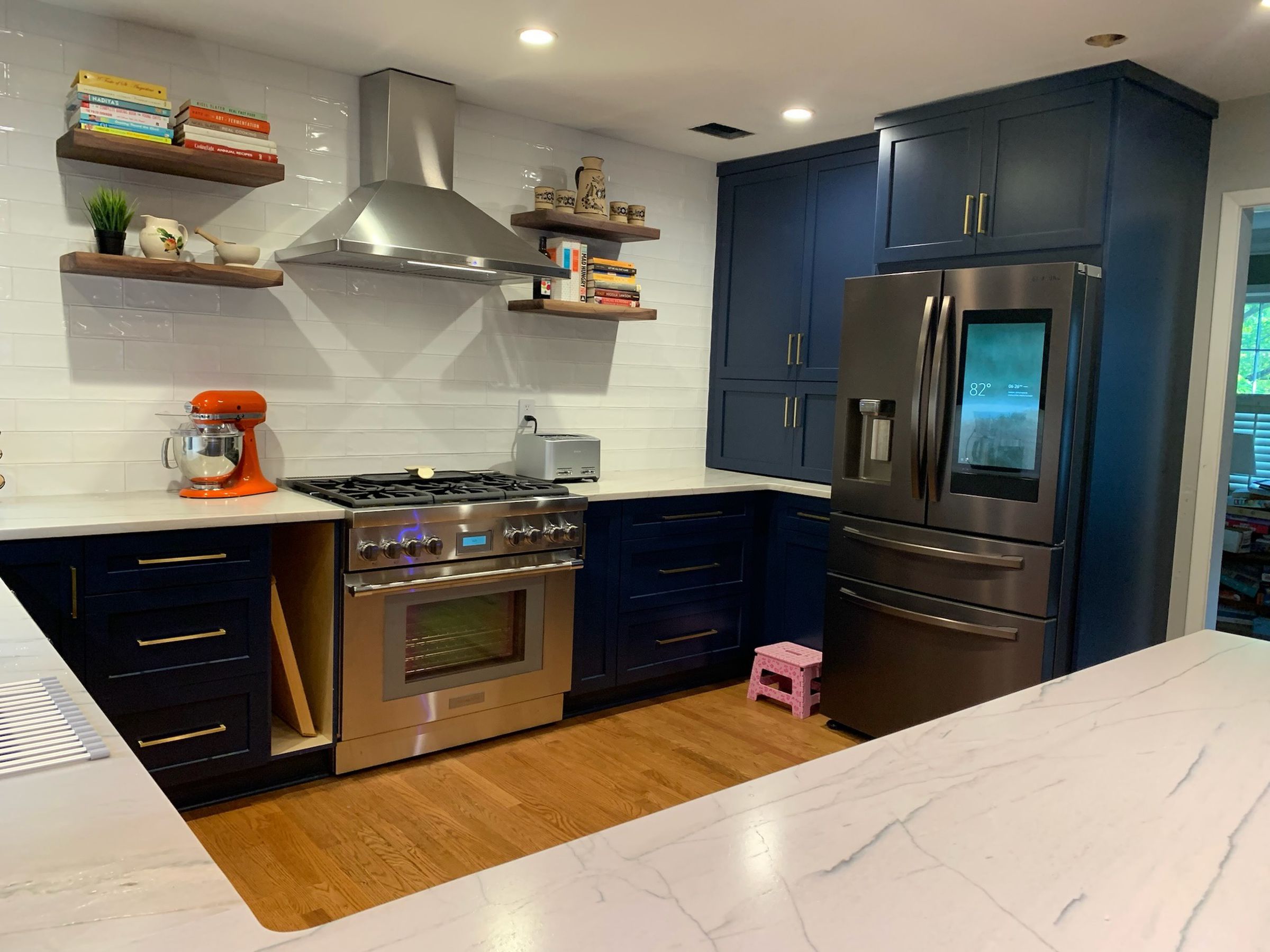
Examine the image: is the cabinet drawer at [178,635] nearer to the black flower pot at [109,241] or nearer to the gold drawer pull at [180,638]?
the gold drawer pull at [180,638]

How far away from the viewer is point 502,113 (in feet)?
13.3

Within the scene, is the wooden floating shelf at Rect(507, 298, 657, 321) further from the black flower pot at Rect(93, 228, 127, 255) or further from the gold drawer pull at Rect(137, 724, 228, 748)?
the gold drawer pull at Rect(137, 724, 228, 748)

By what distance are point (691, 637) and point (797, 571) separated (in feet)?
1.76

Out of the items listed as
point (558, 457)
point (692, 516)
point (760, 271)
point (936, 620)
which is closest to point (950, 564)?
point (936, 620)

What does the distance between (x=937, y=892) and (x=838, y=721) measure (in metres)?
3.05

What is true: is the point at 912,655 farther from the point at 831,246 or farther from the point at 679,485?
the point at 831,246

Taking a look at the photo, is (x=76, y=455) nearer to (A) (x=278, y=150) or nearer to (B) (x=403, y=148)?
(A) (x=278, y=150)

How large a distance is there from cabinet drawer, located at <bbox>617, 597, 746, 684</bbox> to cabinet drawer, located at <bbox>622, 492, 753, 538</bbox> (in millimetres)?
327

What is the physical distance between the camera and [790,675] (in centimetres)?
398

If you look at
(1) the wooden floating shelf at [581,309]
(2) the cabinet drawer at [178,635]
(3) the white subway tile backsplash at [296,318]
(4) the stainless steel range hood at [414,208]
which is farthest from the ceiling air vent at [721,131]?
(2) the cabinet drawer at [178,635]

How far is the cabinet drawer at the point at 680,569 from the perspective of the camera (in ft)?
12.8

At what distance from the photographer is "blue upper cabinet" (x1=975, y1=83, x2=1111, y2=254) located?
3.23m

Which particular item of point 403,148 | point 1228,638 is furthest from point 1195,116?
point 403,148

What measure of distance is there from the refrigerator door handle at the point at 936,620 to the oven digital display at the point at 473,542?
4.51 feet
